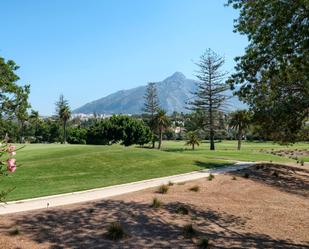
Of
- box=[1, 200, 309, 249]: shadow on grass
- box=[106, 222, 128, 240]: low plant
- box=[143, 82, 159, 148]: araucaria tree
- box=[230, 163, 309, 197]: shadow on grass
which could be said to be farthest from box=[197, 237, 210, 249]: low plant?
box=[143, 82, 159, 148]: araucaria tree

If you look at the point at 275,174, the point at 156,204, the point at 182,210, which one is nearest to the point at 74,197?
the point at 156,204

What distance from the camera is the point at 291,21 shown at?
10.1 m

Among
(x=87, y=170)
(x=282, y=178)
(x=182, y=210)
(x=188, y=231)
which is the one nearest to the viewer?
(x=188, y=231)

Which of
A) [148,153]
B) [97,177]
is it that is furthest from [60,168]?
[148,153]

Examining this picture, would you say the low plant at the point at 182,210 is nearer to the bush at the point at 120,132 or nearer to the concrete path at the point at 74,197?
the concrete path at the point at 74,197

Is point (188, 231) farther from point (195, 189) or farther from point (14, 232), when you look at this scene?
point (195, 189)

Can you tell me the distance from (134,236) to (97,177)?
9848mm

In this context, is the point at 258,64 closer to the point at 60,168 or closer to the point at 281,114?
the point at 281,114

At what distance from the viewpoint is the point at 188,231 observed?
33.0 ft

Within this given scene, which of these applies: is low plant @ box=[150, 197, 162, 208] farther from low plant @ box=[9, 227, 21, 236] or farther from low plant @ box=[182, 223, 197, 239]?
low plant @ box=[9, 227, 21, 236]

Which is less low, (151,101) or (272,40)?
(151,101)

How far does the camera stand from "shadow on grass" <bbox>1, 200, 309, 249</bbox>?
890cm

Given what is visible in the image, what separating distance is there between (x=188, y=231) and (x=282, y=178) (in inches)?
554

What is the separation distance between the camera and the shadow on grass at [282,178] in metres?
19.5
